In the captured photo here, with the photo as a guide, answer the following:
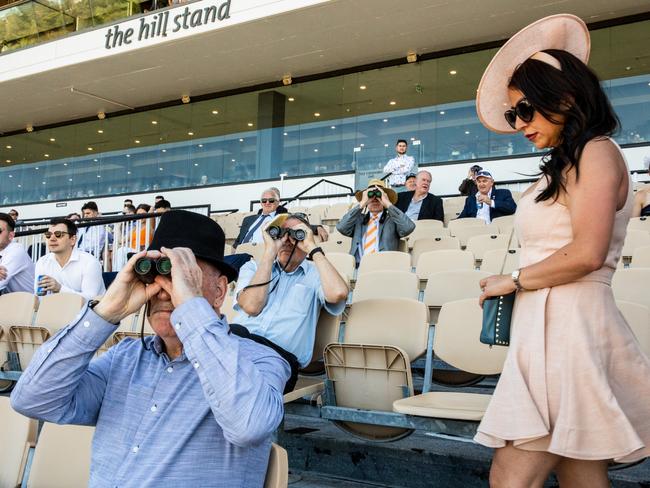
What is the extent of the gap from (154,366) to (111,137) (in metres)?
14.1

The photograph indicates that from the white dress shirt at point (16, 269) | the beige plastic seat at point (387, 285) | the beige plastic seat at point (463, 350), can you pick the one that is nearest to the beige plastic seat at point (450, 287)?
the beige plastic seat at point (387, 285)

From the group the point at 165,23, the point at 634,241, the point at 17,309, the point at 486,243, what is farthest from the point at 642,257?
the point at 165,23

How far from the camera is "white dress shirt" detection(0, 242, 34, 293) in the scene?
16.9ft

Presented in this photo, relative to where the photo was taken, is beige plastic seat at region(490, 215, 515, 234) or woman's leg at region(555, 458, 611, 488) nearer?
woman's leg at region(555, 458, 611, 488)

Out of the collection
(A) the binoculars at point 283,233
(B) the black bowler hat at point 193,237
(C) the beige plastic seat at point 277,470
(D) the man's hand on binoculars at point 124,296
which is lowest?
(C) the beige plastic seat at point 277,470

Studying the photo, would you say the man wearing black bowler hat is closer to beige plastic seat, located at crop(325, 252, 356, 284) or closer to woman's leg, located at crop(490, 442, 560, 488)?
woman's leg, located at crop(490, 442, 560, 488)

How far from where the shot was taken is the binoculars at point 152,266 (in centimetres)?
128

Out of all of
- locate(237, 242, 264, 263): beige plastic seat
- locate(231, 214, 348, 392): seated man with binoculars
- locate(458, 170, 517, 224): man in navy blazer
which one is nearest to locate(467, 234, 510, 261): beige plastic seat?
locate(458, 170, 517, 224): man in navy blazer

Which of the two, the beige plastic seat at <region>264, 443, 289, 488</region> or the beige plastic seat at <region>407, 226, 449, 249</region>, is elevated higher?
the beige plastic seat at <region>407, 226, 449, 249</region>

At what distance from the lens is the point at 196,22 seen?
995cm

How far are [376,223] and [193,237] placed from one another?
414 cm

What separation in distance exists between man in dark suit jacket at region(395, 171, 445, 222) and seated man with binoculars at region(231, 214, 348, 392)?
167 inches

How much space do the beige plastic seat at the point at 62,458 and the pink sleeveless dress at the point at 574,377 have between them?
1130mm

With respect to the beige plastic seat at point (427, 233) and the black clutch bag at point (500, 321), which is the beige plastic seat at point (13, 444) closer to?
the black clutch bag at point (500, 321)
